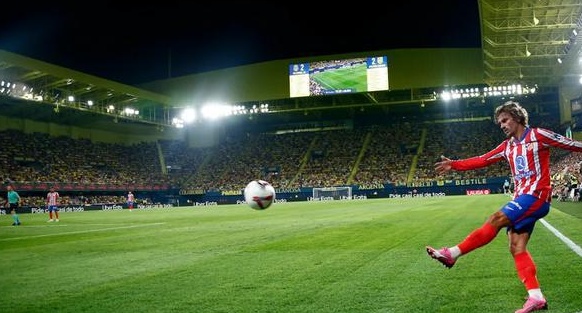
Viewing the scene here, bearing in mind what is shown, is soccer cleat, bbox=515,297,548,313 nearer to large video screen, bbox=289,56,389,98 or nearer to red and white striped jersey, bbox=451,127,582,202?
red and white striped jersey, bbox=451,127,582,202

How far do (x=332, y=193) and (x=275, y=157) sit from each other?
39.8 ft

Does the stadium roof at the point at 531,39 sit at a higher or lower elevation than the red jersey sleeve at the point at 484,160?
higher

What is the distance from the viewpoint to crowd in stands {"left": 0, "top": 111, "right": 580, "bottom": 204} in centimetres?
5709

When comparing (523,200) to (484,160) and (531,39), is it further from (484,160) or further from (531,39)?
(531,39)

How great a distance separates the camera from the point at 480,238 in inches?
207

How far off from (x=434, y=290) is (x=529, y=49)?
38.2m

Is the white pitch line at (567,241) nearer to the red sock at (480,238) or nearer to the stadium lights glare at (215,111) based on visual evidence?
the red sock at (480,238)

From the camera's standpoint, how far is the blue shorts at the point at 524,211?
204 inches

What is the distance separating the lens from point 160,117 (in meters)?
70.1

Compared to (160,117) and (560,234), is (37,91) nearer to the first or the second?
(160,117)

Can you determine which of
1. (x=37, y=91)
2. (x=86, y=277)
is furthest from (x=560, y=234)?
(x=37, y=91)

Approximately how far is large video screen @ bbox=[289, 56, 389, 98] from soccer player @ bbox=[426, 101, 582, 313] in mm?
48812

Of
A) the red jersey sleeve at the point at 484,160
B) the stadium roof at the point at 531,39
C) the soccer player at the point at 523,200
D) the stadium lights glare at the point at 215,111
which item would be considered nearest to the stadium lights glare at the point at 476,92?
the stadium roof at the point at 531,39

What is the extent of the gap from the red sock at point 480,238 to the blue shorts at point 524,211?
21 centimetres
